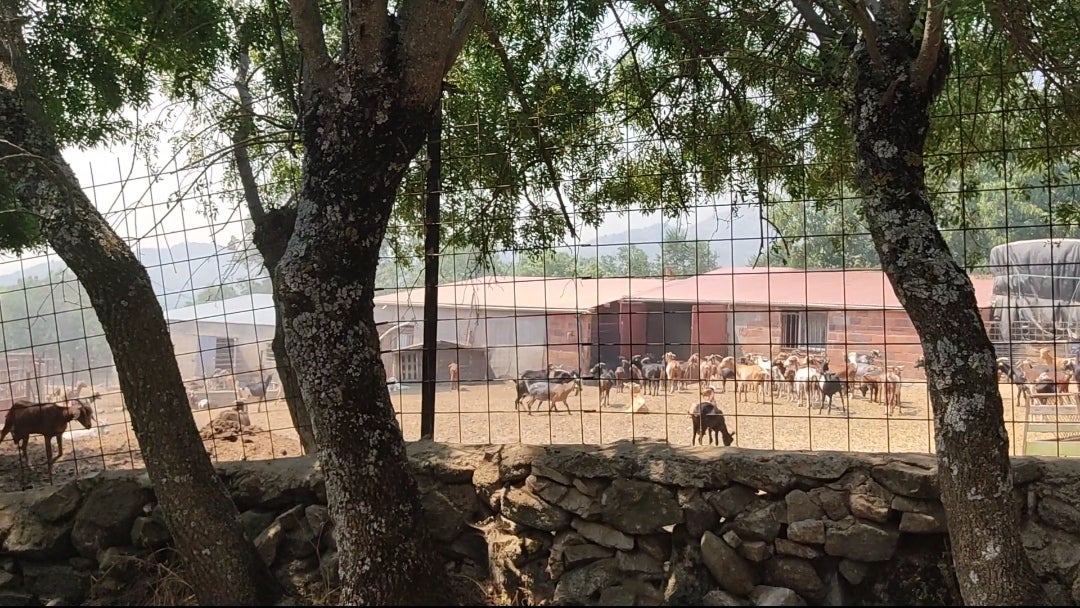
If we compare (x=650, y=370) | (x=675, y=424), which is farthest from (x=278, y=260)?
(x=650, y=370)

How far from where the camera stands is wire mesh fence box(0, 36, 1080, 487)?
14.5ft

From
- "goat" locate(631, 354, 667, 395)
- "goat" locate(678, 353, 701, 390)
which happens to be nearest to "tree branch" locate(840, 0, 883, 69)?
"goat" locate(631, 354, 667, 395)

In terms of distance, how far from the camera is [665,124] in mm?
4902

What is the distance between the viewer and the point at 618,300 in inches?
370

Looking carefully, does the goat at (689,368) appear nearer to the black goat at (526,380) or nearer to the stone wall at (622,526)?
the black goat at (526,380)

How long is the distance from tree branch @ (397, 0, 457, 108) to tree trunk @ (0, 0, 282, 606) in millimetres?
1640

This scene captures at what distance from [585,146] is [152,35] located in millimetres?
2782

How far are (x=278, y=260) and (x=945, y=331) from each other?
145 inches

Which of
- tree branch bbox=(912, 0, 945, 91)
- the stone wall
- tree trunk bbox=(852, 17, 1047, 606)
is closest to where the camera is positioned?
tree branch bbox=(912, 0, 945, 91)

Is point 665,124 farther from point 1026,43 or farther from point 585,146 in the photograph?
point 1026,43

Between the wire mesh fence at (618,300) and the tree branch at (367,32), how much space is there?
0.92m

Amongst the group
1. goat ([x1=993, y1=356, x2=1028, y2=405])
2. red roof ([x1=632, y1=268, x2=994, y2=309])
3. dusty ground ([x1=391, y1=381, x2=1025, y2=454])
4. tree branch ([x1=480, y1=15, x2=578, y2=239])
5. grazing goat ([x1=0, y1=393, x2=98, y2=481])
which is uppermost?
tree branch ([x1=480, y1=15, x2=578, y2=239])

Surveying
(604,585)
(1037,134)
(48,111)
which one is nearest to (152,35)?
(48,111)

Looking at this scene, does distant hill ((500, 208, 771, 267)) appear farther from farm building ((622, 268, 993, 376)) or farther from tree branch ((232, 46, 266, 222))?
farm building ((622, 268, 993, 376))
